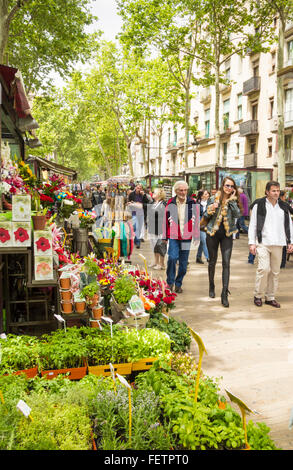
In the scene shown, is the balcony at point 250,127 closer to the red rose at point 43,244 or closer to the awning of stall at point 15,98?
the awning of stall at point 15,98

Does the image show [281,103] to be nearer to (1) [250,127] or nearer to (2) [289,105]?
(2) [289,105]

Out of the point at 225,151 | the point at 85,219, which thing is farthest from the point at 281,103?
the point at 225,151

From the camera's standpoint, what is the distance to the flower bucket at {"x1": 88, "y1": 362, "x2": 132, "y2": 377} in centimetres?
317

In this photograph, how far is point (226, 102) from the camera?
108 ft

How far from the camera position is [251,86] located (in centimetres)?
2806

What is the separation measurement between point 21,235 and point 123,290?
4.39 feet

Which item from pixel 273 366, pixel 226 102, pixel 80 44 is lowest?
pixel 273 366

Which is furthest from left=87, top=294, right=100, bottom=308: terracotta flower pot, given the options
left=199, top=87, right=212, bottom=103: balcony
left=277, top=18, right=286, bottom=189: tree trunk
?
left=199, top=87, right=212, bottom=103: balcony

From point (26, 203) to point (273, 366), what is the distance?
120 inches

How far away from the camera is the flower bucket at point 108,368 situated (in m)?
3.17

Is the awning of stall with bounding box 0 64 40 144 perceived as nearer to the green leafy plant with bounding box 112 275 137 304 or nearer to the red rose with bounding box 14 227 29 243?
the red rose with bounding box 14 227 29 243

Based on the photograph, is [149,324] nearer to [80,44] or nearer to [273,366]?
[273,366]

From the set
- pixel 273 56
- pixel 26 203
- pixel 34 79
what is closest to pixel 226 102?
pixel 273 56

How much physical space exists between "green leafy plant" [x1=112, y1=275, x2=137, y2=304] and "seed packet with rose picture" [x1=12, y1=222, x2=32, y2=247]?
3.99 feet
